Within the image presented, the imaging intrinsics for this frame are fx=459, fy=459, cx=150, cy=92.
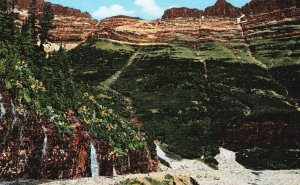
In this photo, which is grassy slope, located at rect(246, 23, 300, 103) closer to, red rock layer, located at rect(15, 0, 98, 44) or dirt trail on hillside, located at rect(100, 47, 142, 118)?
dirt trail on hillside, located at rect(100, 47, 142, 118)

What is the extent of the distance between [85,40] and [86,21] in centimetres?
3229

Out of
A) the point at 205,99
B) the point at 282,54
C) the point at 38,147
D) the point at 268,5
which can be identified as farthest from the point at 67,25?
the point at 38,147

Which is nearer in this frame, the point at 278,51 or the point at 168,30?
the point at 278,51

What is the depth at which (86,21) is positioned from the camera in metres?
183

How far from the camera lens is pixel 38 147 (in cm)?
3972

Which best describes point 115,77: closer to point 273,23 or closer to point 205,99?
point 205,99

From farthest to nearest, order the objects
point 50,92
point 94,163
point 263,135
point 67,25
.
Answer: point 67,25 → point 263,135 → point 50,92 → point 94,163

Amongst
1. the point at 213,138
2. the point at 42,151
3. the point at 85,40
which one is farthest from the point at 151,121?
A: the point at 85,40

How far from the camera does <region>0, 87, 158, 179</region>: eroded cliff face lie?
123ft

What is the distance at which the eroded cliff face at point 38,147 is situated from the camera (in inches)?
1479

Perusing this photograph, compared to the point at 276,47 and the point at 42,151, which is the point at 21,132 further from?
the point at 276,47

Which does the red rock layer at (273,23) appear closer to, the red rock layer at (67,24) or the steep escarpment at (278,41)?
the steep escarpment at (278,41)

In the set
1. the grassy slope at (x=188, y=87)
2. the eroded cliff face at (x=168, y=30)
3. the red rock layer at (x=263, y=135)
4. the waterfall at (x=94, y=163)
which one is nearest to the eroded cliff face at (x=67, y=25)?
the eroded cliff face at (x=168, y=30)

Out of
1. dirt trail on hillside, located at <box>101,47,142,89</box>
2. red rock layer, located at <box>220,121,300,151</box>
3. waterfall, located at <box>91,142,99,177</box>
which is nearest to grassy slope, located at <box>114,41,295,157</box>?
dirt trail on hillside, located at <box>101,47,142,89</box>
